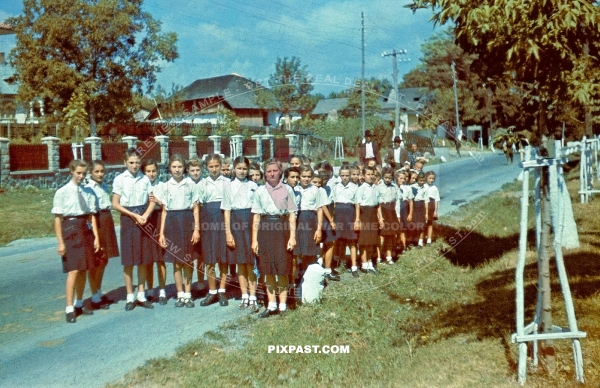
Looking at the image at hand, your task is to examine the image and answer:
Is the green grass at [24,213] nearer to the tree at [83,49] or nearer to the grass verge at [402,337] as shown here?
the tree at [83,49]

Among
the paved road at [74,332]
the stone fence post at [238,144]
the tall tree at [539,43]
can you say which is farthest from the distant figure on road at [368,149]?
the stone fence post at [238,144]

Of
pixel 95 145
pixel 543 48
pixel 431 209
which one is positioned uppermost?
pixel 543 48

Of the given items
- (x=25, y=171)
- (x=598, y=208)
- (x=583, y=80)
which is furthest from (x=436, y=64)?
(x=583, y=80)

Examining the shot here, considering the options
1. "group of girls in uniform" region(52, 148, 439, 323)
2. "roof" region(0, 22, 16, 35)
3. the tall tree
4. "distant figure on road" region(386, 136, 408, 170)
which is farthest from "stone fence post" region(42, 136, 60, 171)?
the tall tree

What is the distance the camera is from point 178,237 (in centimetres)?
638

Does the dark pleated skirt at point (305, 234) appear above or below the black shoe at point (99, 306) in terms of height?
above

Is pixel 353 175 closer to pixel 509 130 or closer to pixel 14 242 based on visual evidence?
pixel 509 130

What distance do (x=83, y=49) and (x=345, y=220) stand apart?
4287mm

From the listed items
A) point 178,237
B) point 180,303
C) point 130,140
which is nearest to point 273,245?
point 178,237

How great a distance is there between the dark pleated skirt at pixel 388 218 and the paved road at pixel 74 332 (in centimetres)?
294

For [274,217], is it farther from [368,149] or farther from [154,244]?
[368,149]

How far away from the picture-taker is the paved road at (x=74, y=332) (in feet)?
14.8

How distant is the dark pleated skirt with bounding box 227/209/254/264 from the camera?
625cm

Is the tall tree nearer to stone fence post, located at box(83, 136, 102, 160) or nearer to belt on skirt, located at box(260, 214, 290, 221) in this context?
belt on skirt, located at box(260, 214, 290, 221)
